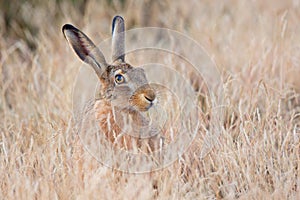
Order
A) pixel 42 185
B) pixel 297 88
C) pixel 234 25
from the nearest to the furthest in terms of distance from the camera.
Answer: pixel 42 185, pixel 297 88, pixel 234 25

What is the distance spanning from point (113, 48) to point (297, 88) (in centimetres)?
156

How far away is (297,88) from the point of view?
188 inches

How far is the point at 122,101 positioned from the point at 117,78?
13 cm

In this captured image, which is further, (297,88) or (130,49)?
(130,49)

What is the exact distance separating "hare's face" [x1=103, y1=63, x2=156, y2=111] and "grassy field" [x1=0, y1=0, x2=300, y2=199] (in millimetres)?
320

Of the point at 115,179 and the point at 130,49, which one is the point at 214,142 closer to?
the point at 115,179

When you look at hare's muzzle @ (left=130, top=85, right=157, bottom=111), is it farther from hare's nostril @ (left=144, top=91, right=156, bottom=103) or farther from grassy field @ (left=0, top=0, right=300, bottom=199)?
grassy field @ (left=0, top=0, right=300, bottom=199)

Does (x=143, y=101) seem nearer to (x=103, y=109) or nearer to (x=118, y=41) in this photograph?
(x=103, y=109)

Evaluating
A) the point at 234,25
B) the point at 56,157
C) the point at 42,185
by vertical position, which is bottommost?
the point at 42,185

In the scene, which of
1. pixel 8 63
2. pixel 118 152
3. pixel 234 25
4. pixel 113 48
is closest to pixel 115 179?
pixel 118 152

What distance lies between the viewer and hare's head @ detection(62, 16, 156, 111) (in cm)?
352

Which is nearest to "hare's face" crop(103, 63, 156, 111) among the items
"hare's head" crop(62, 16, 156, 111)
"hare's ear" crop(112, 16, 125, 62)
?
"hare's head" crop(62, 16, 156, 111)

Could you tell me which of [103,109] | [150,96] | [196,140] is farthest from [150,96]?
[196,140]

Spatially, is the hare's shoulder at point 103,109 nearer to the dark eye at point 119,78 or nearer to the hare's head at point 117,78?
Result: the hare's head at point 117,78
